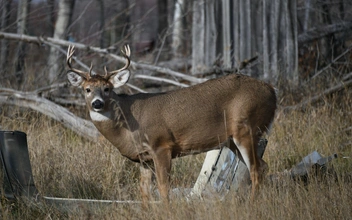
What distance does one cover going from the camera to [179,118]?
22.7 feet

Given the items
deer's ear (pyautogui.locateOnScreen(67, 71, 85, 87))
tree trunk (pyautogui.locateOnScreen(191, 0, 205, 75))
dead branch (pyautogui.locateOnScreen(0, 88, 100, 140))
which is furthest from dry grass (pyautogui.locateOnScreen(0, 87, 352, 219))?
tree trunk (pyautogui.locateOnScreen(191, 0, 205, 75))

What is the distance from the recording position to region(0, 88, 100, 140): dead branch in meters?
8.84

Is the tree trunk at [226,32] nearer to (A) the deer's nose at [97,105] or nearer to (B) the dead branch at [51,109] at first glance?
(B) the dead branch at [51,109]

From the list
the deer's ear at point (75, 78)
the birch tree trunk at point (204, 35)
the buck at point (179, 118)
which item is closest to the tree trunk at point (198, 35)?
the birch tree trunk at point (204, 35)

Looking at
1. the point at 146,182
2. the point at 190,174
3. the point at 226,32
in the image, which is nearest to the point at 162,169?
the point at 146,182

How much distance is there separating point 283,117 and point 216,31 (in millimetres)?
4256

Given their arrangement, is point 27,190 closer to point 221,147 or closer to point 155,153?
point 155,153

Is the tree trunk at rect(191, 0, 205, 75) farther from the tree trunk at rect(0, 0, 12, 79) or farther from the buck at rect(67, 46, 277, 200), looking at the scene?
the buck at rect(67, 46, 277, 200)

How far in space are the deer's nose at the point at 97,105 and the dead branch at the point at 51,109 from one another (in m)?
2.00

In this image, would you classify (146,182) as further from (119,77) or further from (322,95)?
(322,95)

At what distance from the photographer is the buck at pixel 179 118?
6.79 m

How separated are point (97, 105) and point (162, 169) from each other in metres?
0.86

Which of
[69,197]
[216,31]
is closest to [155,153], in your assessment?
[69,197]

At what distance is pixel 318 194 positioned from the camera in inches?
224
